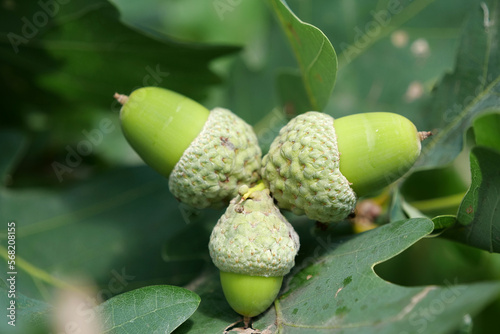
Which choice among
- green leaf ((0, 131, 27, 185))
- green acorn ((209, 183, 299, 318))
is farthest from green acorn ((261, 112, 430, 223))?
green leaf ((0, 131, 27, 185))

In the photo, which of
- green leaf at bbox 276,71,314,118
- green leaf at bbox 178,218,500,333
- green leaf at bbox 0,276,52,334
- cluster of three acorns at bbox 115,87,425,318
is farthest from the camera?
green leaf at bbox 276,71,314,118

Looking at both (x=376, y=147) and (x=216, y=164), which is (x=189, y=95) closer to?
(x=216, y=164)

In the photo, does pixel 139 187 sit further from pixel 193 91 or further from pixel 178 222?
pixel 193 91

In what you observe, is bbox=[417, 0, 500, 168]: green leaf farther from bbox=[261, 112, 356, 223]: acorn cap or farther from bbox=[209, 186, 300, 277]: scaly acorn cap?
bbox=[209, 186, 300, 277]: scaly acorn cap

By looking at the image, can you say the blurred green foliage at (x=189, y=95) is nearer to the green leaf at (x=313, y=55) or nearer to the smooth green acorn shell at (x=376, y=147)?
the green leaf at (x=313, y=55)

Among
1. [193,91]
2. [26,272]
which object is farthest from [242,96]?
[26,272]

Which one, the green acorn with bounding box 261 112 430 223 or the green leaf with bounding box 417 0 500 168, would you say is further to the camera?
the green leaf with bounding box 417 0 500 168
